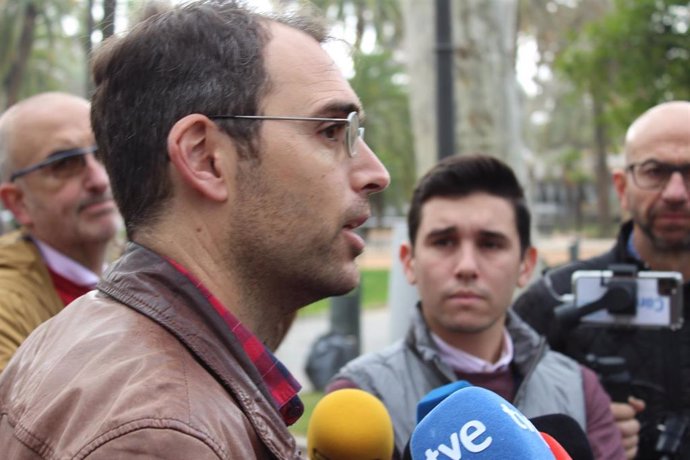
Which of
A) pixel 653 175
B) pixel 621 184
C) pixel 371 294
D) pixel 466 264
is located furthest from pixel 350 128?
pixel 371 294

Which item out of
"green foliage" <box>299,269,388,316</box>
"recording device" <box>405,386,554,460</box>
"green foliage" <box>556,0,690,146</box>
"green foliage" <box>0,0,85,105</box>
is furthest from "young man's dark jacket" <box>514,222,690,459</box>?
"green foliage" <box>0,0,85,105</box>

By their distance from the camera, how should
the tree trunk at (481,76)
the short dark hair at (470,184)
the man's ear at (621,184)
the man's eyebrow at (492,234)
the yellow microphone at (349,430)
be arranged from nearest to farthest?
the yellow microphone at (349,430) → the man's eyebrow at (492,234) → the short dark hair at (470,184) → the man's ear at (621,184) → the tree trunk at (481,76)

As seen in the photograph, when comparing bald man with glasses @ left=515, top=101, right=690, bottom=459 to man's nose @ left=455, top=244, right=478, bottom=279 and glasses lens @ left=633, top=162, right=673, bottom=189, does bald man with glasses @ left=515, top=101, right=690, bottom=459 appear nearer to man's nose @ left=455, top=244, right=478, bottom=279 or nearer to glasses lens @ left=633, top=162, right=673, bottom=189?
glasses lens @ left=633, top=162, right=673, bottom=189

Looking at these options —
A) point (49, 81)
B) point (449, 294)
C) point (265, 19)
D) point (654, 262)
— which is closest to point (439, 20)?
point (654, 262)

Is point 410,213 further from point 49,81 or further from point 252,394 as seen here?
point 49,81

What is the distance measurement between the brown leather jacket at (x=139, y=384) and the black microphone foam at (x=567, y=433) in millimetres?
652

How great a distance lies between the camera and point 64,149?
326 centimetres

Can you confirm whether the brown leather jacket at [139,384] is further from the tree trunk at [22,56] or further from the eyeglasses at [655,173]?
the tree trunk at [22,56]

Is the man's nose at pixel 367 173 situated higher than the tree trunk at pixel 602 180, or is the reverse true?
the man's nose at pixel 367 173

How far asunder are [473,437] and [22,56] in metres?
22.5

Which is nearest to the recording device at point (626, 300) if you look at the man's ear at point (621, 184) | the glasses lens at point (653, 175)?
the glasses lens at point (653, 175)

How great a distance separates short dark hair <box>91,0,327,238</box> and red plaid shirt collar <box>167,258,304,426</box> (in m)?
0.17

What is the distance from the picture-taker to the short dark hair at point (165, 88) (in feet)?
5.34

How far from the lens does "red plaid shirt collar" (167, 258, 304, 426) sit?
1.55 meters
